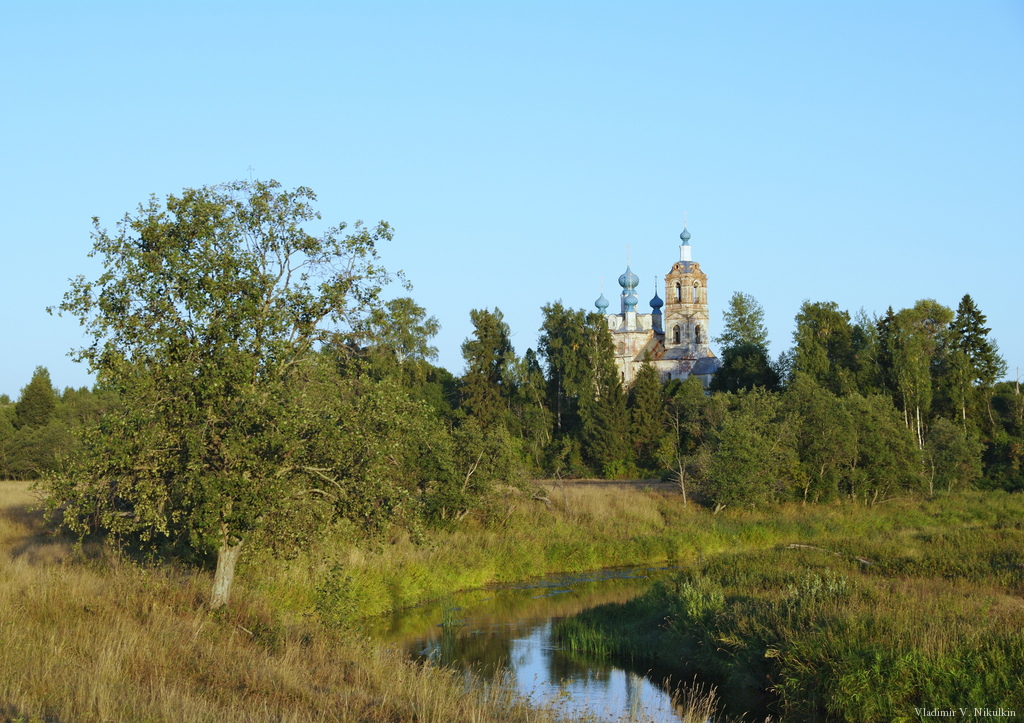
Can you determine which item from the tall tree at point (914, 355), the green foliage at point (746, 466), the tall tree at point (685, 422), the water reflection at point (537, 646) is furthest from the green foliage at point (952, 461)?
the water reflection at point (537, 646)

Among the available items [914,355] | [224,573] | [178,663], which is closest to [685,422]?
[914,355]

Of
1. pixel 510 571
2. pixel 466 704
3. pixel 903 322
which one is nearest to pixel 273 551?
pixel 466 704

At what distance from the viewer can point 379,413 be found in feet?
56.3

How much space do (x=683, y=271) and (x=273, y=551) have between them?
92.5 metres

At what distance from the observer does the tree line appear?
16.3 meters

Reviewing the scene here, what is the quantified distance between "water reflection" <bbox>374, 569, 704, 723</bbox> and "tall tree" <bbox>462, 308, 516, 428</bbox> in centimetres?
Result: 4342

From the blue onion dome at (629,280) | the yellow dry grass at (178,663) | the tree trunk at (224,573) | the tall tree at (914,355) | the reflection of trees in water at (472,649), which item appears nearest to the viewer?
the yellow dry grass at (178,663)

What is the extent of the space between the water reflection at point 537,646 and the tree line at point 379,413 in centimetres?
373

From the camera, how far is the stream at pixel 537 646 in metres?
17.4

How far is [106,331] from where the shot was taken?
1677cm

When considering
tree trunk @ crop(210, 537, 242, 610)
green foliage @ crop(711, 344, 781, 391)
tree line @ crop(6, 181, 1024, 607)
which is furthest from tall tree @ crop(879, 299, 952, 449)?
tree trunk @ crop(210, 537, 242, 610)

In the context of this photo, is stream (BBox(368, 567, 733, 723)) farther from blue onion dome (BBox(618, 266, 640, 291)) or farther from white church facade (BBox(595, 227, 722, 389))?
blue onion dome (BBox(618, 266, 640, 291))

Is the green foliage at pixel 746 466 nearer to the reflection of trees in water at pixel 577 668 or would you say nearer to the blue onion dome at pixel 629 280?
the reflection of trees in water at pixel 577 668

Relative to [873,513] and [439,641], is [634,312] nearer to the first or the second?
[873,513]
